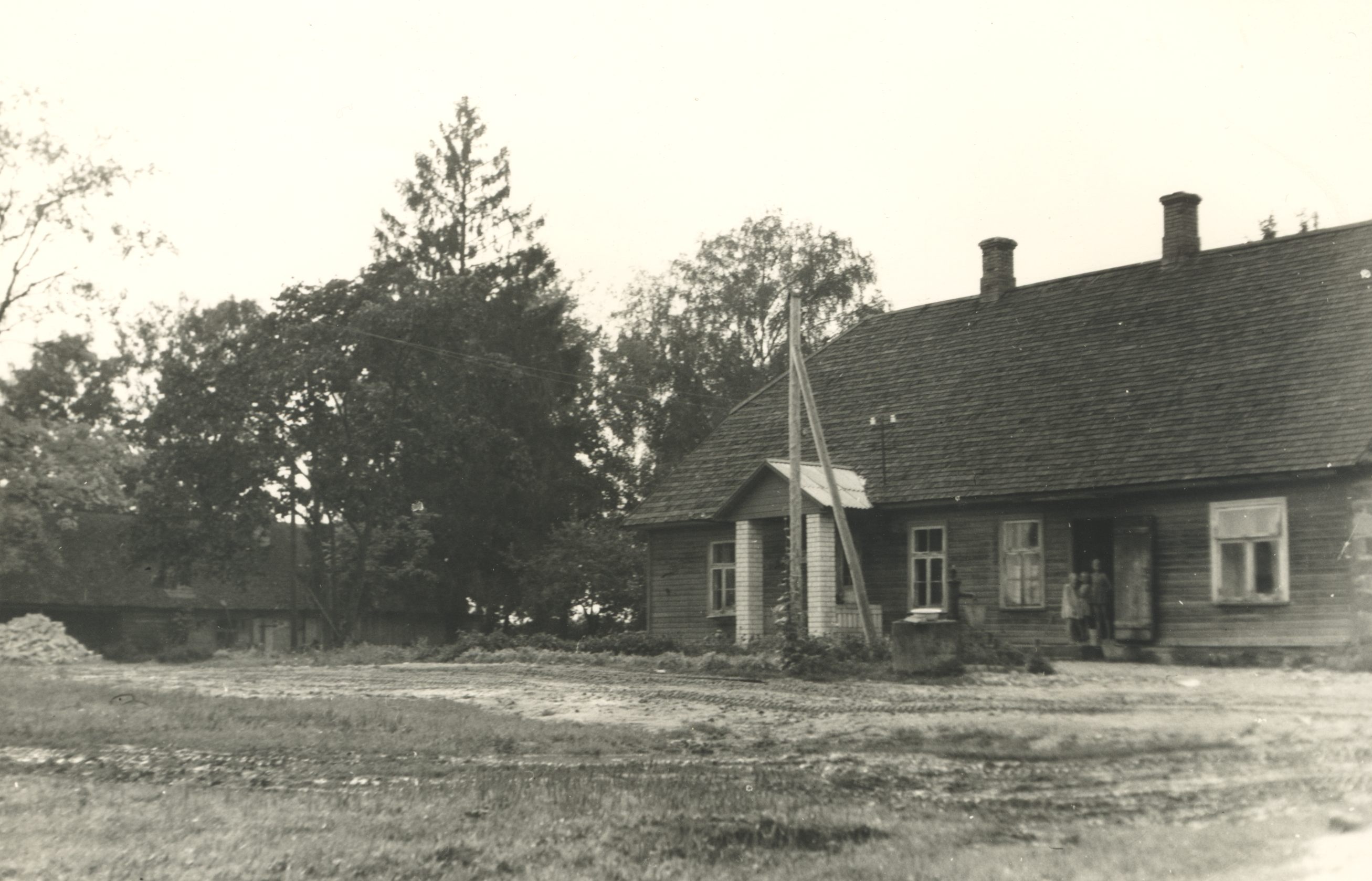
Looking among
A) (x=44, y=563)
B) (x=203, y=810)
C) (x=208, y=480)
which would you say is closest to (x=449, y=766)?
(x=203, y=810)

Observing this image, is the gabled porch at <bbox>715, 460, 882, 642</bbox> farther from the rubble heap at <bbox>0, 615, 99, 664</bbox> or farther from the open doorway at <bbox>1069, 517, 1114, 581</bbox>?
the rubble heap at <bbox>0, 615, 99, 664</bbox>

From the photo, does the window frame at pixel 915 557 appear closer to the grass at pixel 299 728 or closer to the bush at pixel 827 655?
the bush at pixel 827 655

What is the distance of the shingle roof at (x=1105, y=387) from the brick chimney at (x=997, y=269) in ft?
1.05

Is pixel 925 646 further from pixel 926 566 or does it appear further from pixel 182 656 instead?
pixel 182 656

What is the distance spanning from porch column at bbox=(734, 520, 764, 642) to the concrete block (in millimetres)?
10108

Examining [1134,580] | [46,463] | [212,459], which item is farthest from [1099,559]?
[46,463]

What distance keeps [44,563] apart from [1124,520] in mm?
39546

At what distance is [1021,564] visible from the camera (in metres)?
26.2

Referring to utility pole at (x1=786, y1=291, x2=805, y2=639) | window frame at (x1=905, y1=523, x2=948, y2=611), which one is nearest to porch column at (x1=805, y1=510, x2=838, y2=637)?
window frame at (x1=905, y1=523, x2=948, y2=611)

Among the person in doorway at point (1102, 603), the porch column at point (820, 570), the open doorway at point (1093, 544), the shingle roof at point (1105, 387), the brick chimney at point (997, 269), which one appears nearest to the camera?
the shingle roof at point (1105, 387)

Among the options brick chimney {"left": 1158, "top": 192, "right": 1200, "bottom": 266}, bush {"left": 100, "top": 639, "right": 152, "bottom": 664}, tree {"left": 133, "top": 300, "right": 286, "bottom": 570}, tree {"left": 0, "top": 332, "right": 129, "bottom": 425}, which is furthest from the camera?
bush {"left": 100, "top": 639, "right": 152, "bottom": 664}

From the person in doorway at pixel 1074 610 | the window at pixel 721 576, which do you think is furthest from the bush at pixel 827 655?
the window at pixel 721 576

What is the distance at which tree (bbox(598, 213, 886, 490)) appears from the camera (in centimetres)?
5231

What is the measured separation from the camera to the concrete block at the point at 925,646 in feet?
62.3
